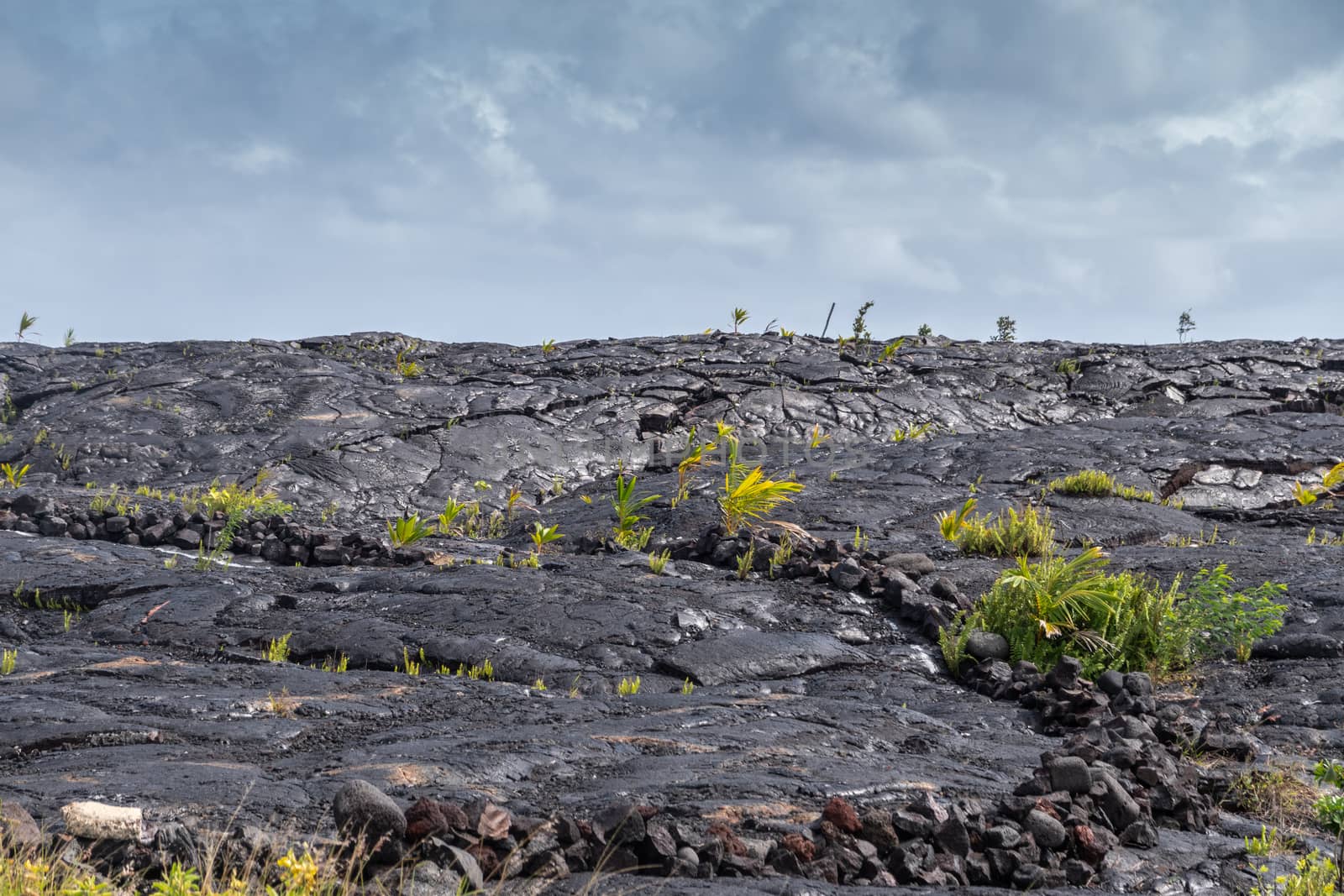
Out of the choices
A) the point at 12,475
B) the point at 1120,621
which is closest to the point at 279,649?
the point at 1120,621

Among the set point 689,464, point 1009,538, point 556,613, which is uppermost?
point 689,464

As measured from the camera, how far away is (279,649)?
634cm

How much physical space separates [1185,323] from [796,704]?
36.7 m

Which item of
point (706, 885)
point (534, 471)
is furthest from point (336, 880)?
point (534, 471)

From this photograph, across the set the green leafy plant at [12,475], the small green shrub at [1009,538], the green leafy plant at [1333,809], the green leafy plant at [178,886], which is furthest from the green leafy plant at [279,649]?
the green leafy plant at [12,475]

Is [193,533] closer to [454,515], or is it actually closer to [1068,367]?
[454,515]

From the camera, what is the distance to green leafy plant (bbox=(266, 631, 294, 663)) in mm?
6246

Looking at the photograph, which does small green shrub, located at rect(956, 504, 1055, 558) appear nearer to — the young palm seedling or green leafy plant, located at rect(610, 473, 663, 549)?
the young palm seedling

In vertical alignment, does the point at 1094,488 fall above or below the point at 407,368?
below

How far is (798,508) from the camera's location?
12.5m

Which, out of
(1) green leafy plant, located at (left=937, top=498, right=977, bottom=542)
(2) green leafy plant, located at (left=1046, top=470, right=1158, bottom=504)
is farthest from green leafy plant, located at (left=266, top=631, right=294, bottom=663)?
(2) green leafy plant, located at (left=1046, top=470, right=1158, bottom=504)

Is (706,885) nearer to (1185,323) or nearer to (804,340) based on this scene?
(804,340)

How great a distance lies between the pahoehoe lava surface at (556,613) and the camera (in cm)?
377

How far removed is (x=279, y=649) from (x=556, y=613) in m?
1.90
